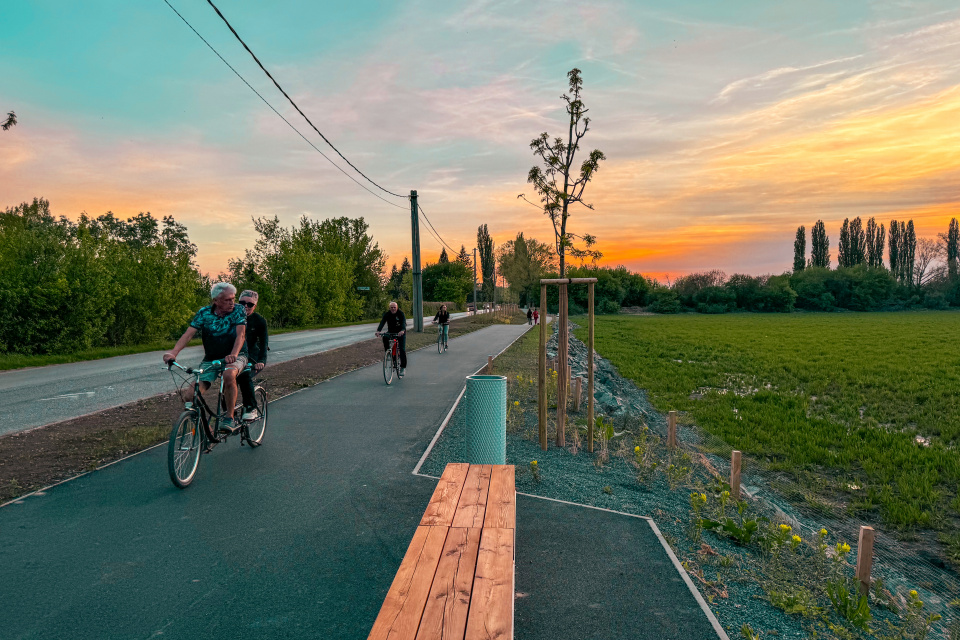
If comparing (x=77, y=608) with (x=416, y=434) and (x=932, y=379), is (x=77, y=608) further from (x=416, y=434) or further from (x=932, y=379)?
(x=932, y=379)

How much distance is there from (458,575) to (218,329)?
439 cm

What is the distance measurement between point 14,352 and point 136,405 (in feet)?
37.0

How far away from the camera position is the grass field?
7.32 metres

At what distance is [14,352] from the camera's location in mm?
18125

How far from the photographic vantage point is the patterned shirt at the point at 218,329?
627cm

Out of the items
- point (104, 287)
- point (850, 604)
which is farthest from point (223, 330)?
point (104, 287)

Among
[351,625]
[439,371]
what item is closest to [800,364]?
[439,371]

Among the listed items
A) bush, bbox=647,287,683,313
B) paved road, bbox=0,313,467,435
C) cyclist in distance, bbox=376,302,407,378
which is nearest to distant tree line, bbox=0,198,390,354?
paved road, bbox=0,313,467,435

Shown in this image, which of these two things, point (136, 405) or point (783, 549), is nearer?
point (783, 549)

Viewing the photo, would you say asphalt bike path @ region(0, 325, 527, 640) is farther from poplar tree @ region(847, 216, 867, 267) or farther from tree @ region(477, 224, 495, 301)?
poplar tree @ region(847, 216, 867, 267)

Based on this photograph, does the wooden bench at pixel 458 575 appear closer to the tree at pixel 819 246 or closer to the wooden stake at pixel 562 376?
the wooden stake at pixel 562 376

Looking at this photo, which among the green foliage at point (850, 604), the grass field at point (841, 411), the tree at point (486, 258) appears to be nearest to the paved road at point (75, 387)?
the green foliage at point (850, 604)

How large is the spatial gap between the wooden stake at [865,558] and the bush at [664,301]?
2967 inches

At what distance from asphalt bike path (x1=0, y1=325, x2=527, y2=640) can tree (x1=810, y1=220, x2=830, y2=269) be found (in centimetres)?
11541
